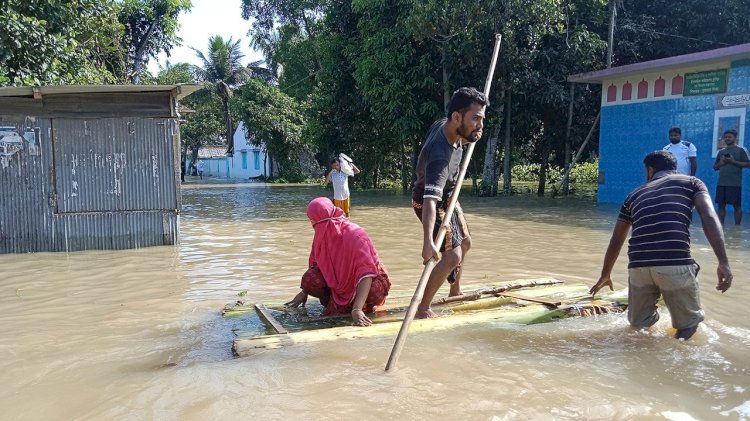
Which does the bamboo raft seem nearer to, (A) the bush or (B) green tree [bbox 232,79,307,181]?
(A) the bush

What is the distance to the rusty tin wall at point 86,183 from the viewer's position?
26.7 feet

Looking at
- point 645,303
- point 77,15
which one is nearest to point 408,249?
point 645,303

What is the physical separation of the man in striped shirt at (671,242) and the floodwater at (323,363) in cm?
29

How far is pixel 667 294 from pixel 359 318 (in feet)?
6.83

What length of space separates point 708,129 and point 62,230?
1252cm

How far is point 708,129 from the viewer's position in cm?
1248

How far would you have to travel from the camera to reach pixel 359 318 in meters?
4.12

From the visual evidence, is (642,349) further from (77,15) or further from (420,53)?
(420,53)

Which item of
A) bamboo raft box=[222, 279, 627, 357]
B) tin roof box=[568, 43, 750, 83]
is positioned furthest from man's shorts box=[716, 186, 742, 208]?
bamboo raft box=[222, 279, 627, 357]

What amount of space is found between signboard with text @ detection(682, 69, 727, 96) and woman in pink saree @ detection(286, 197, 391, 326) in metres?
11.0

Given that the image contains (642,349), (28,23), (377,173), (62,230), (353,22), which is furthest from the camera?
(377,173)

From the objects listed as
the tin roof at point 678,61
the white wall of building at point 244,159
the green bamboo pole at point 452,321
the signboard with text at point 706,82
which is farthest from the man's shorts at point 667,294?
the white wall of building at point 244,159

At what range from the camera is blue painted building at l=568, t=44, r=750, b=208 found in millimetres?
11945

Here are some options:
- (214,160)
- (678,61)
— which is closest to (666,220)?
(678,61)
